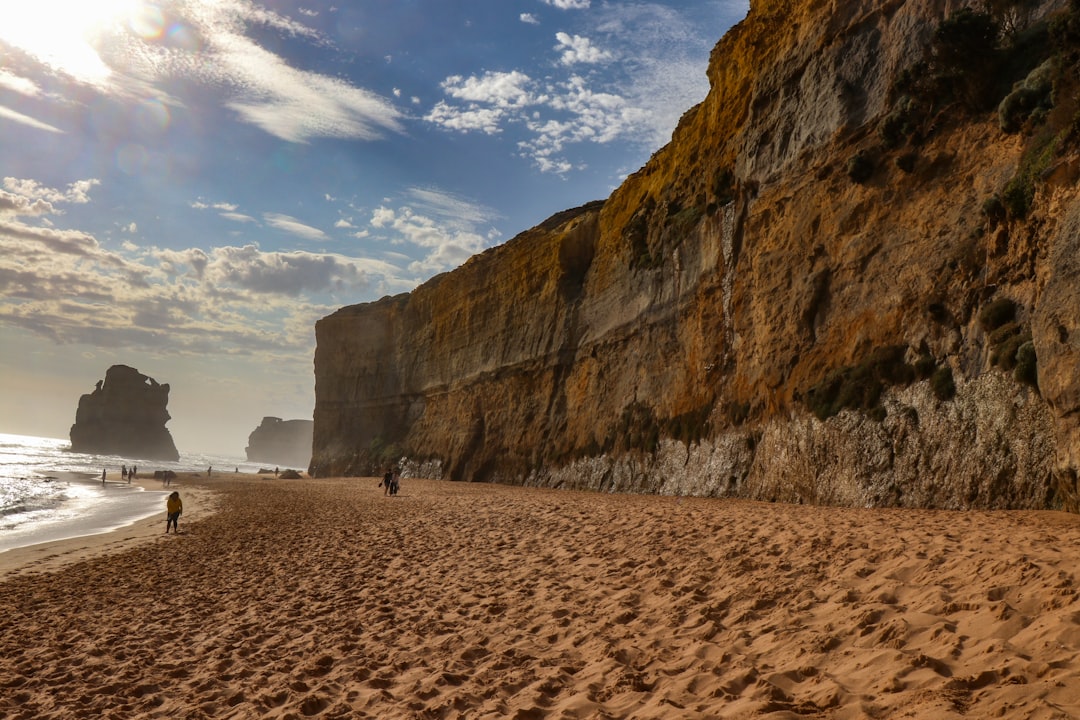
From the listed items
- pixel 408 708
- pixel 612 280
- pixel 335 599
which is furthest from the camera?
pixel 612 280

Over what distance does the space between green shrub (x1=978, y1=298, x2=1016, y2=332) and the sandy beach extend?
13.9ft

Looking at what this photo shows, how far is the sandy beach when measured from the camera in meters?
4.78

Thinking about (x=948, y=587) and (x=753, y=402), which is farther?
(x=753, y=402)

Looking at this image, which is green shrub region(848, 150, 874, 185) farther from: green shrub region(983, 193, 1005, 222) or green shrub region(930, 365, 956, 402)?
green shrub region(930, 365, 956, 402)

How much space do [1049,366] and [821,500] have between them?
688 centimetres

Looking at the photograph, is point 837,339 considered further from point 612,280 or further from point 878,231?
point 612,280

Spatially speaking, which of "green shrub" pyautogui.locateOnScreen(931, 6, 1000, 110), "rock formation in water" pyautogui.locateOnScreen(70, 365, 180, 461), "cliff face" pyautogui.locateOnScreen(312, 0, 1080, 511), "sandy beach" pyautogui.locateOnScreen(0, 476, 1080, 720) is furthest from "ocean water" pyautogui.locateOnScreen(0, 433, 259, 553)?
"rock formation in water" pyautogui.locateOnScreen(70, 365, 180, 461)

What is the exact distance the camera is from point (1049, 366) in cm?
1030

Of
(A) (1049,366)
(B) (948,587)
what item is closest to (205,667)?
(B) (948,587)

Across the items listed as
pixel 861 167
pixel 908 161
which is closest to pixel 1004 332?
pixel 908 161

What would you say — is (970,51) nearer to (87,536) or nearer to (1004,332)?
(1004,332)

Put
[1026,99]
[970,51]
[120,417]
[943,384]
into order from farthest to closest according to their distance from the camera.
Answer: [120,417]
[970,51]
[943,384]
[1026,99]

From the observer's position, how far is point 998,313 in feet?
43.2

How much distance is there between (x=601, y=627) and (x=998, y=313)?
35.3 ft
